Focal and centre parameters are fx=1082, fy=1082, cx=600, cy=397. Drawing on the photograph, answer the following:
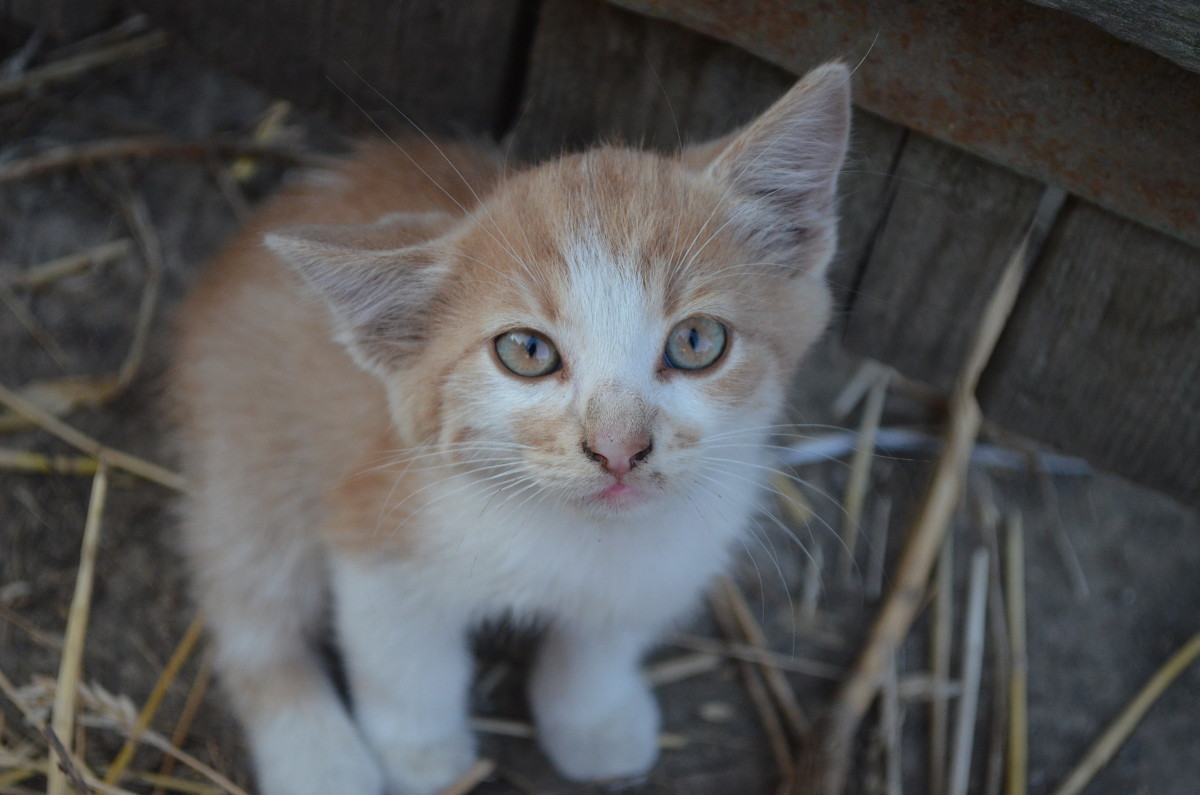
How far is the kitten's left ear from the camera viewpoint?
142 centimetres

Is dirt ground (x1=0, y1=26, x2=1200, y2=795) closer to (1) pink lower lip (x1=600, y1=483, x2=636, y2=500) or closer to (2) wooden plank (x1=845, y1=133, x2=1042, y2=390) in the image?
(2) wooden plank (x1=845, y1=133, x2=1042, y2=390)

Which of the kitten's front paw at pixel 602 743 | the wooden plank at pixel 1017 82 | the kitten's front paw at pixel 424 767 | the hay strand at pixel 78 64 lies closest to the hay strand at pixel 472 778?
the kitten's front paw at pixel 424 767

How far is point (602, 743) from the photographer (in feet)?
6.38

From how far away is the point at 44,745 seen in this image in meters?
1.86

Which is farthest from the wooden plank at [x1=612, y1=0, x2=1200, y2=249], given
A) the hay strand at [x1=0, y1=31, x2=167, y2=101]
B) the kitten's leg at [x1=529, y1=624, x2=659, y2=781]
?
the hay strand at [x1=0, y1=31, x2=167, y2=101]

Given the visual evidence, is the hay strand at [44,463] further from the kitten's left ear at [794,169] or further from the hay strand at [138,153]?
the kitten's left ear at [794,169]

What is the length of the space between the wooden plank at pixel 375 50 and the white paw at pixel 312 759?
115 cm

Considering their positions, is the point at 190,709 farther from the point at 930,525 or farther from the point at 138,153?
the point at 930,525

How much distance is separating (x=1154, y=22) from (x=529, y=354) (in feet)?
2.92

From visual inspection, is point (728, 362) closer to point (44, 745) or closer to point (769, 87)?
point (769, 87)

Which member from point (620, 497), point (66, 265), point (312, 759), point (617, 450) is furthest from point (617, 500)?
point (66, 265)

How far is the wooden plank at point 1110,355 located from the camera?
1756mm

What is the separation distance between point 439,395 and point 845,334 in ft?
2.96

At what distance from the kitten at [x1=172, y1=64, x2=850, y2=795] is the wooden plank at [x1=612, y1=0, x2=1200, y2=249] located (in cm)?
23
